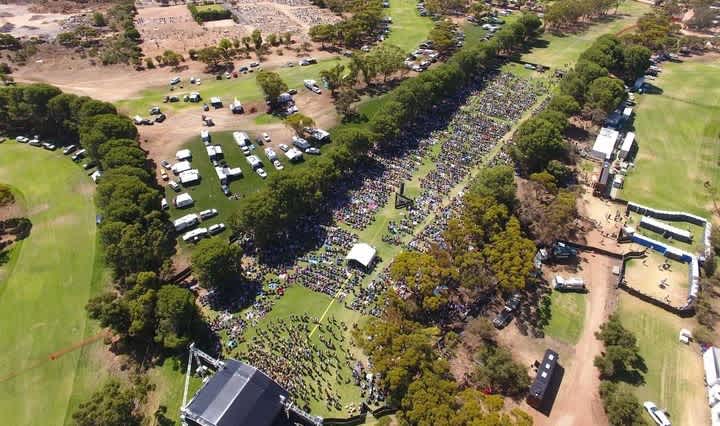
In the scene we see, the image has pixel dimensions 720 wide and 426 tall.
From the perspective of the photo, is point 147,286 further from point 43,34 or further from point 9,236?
point 43,34

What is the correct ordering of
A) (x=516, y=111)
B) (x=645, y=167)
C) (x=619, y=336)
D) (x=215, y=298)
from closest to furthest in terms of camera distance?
(x=619, y=336), (x=215, y=298), (x=645, y=167), (x=516, y=111)

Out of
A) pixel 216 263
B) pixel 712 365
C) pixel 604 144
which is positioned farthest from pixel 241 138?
pixel 712 365

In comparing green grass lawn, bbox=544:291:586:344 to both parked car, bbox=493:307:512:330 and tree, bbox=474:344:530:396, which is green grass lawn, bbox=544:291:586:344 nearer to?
parked car, bbox=493:307:512:330

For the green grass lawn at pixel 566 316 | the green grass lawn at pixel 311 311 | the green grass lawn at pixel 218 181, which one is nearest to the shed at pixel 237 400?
the green grass lawn at pixel 311 311

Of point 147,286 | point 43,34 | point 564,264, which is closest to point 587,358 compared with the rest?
point 564,264

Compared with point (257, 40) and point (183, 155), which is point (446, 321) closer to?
point (183, 155)

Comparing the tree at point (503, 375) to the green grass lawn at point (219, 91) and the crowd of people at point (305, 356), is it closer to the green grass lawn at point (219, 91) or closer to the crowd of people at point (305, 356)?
the crowd of people at point (305, 356)
